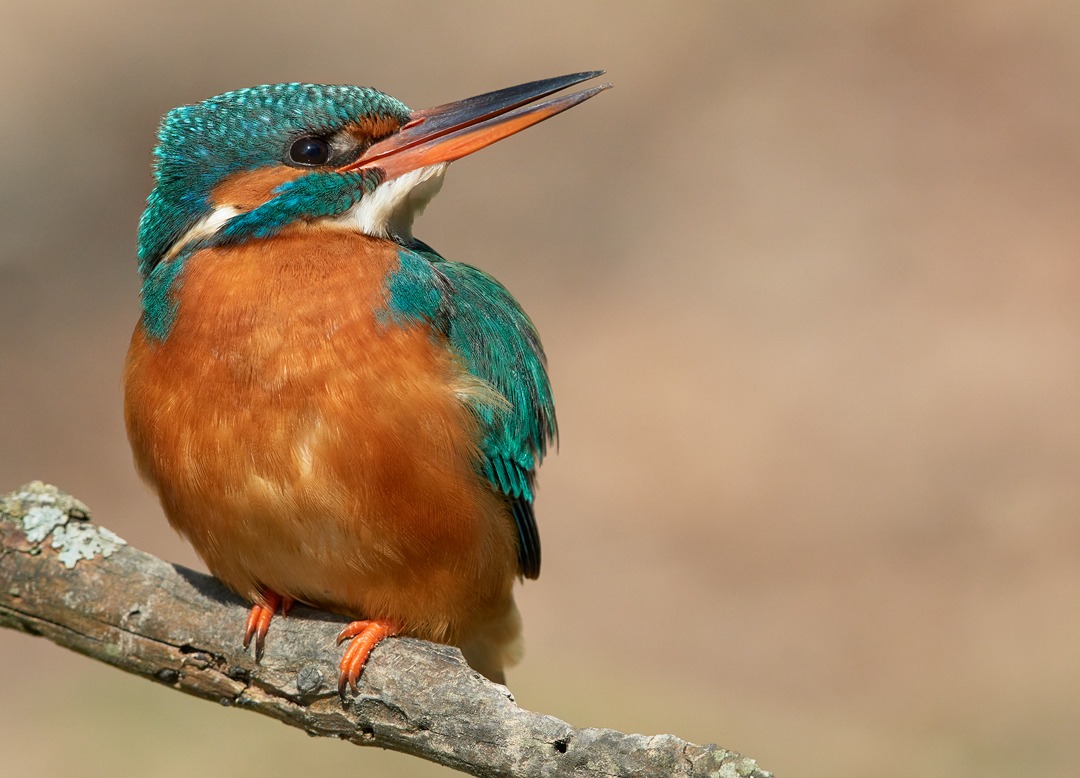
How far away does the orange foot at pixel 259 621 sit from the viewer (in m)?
4.21

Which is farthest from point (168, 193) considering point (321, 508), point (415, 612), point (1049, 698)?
point (1049, 698)

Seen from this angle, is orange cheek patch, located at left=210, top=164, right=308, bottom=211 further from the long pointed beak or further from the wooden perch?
the wooden perch

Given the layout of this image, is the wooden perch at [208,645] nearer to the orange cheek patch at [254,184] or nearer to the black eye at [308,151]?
the orange cheek patch at [254,184]

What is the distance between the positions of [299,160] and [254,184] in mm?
162

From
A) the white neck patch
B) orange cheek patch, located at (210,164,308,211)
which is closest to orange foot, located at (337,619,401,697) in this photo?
the white neck patch

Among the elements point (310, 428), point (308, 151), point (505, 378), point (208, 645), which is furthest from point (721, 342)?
point (310, 428)

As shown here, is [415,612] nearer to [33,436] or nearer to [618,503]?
[618,503]

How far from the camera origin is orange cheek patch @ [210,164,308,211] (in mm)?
4137

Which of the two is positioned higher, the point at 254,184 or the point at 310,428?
the point at 254,184

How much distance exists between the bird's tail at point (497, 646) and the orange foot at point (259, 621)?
825mm

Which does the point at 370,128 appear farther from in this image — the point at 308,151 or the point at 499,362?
the point at 499,362

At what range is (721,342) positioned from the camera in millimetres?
10086

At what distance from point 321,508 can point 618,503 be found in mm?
5382

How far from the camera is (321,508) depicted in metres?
3.90
